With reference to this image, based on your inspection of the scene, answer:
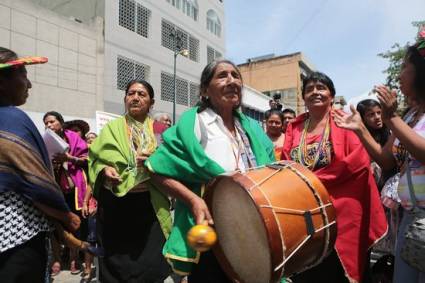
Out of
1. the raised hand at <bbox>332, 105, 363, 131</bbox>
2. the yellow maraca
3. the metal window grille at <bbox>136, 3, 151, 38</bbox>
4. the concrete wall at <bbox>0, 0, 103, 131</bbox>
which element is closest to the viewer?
the yellow maraca

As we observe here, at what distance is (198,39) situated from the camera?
27547 mm

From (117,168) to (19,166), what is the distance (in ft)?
4.05

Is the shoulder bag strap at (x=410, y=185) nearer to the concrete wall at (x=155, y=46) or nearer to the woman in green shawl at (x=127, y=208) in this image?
the woman in green shawl at (x=127, y=208)

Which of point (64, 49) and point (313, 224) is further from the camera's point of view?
point (64, 49)

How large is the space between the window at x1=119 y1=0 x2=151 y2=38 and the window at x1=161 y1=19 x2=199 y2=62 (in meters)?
1.68

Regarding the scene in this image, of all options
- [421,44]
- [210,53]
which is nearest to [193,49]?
[210,53]

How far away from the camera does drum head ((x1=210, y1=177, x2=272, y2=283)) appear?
179 cm

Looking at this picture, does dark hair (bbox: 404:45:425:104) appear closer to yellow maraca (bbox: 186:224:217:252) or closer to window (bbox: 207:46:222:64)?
yellow maraca (bbox: 186:224:217:252)

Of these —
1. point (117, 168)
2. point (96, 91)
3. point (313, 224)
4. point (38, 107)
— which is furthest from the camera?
point (96, 91)

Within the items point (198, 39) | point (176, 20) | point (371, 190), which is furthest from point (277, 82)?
point (371, 190)

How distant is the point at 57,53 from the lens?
663 inches

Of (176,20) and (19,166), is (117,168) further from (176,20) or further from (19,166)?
(176,20)

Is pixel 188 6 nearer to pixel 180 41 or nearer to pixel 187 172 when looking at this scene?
pixel 180 41

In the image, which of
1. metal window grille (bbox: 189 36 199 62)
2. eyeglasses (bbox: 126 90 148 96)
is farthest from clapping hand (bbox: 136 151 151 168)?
metal window grille (bbox: 189 36 199 62)
